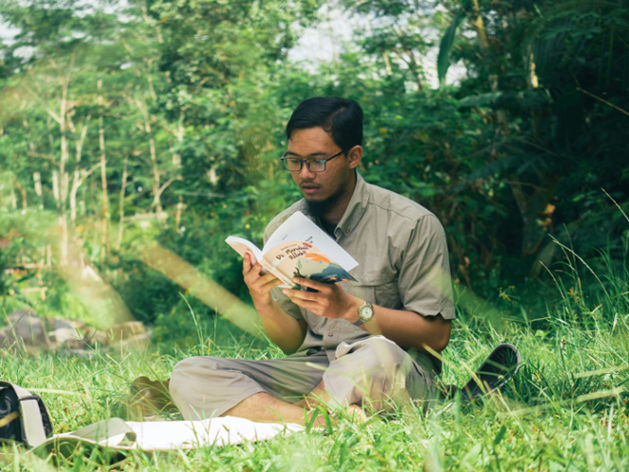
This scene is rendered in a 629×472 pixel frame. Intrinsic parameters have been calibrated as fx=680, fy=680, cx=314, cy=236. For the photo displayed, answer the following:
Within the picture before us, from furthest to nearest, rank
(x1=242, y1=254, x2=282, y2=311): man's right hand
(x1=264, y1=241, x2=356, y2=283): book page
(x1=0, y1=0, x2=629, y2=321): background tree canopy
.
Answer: (x1=0, y1=0, x2=629, y2=321): background tree canopy → (x1=242, y1=254, x2=282, y2=311): man's right hand → (x1=264, y1=241, x2=356, y2=283): book page

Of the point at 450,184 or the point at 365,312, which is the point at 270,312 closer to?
the point at 365,312

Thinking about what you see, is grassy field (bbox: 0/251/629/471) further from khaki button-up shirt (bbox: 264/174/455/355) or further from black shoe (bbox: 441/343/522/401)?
khaki button-up shirt (bbox: 264/174/455/355)

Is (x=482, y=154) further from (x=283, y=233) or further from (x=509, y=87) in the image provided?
(x=283, y=233)

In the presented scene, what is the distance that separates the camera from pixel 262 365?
10.0ft

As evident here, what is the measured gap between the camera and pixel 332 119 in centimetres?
314

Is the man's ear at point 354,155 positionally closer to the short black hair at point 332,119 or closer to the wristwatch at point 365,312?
the short black hair at point 332,119

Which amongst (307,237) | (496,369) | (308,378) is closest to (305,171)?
(307,237)

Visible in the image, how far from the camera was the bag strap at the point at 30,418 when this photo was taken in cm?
231

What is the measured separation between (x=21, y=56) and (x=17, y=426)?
75.0 feet

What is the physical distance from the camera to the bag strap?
2.31 meters

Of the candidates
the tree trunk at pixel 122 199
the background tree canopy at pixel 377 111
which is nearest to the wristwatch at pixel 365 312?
the background tree canopy at pixel 377 111

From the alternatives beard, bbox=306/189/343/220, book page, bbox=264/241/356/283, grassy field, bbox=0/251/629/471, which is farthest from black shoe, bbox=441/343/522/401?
beard, bbox=306/189/343/220

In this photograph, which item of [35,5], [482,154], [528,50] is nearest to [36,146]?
[35,5]

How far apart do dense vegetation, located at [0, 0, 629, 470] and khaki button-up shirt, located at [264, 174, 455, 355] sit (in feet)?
1.37
